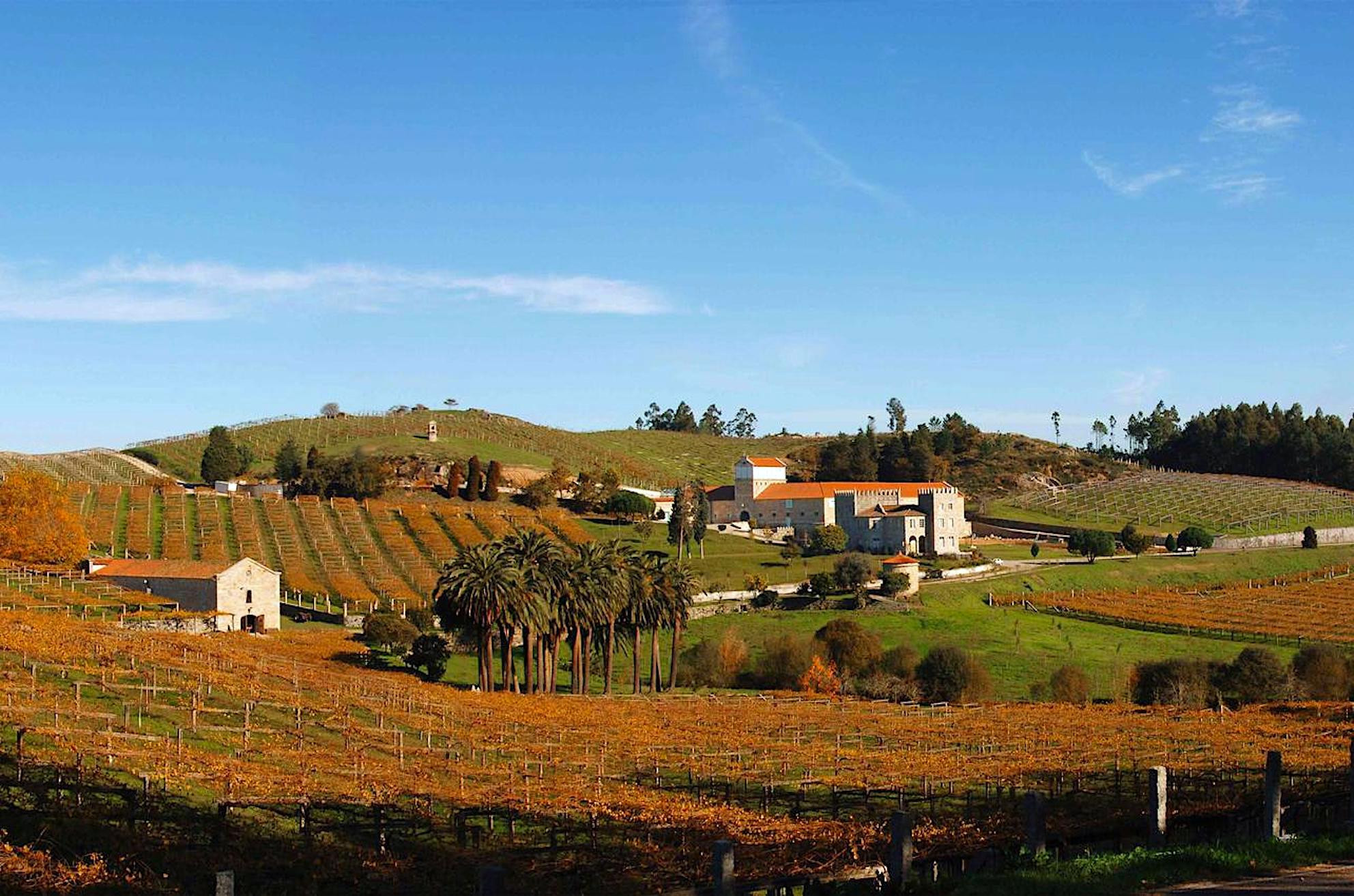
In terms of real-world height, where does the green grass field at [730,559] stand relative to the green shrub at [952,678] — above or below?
above

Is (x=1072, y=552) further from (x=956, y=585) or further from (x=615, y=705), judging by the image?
(x=615, y=705)

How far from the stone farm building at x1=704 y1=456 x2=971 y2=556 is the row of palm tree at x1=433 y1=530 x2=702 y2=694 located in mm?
75881

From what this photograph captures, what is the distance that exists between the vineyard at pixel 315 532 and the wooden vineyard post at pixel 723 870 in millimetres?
89746

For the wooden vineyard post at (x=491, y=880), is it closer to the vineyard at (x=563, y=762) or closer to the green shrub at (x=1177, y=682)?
the vineyard at (x=563, y=762)

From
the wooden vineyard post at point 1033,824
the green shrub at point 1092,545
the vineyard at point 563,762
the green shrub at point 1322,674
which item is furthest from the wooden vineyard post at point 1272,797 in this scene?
the green shrub at point 1092,545

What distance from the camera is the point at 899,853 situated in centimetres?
1705

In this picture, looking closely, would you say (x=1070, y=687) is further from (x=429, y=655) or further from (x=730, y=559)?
(x=730, y=559)

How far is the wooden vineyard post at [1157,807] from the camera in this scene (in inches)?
808

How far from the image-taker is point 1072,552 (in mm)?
151750

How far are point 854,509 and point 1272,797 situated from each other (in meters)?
145

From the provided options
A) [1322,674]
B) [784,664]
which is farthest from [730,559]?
[1322,674]

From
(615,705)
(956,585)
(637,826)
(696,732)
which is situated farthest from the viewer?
(956,585)

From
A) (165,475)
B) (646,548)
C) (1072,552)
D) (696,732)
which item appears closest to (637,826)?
(696,732)

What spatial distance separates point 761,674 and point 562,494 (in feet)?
298
